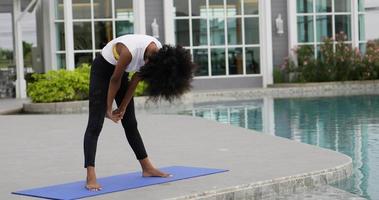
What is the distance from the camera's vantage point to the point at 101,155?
28.3 feet

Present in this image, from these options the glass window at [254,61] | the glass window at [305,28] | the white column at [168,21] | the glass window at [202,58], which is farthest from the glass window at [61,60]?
the glass window at [305,28]

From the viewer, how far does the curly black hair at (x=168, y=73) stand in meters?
5.75

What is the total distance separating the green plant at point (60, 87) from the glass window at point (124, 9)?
637 centimetres

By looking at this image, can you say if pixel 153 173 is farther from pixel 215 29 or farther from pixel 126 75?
pixel 215 29

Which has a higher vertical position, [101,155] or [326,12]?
[326,12]

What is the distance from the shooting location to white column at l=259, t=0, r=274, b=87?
2453 centimetres

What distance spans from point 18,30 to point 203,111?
9.29 metres

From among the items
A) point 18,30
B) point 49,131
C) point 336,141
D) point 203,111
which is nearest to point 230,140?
point 336,141

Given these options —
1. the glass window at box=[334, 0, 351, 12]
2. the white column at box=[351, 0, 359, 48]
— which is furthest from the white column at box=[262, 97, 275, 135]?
the glass window at box=[334, 0, 351, 12]

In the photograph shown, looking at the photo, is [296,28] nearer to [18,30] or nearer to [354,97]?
[354,97]

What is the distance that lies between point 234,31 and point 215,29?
0.70m

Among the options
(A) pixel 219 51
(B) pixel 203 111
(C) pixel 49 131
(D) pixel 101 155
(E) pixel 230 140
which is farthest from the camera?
(A) pixel 219 51

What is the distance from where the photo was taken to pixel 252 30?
24.9 metres

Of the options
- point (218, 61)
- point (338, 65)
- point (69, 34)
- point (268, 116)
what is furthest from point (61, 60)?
point (268, 116)
